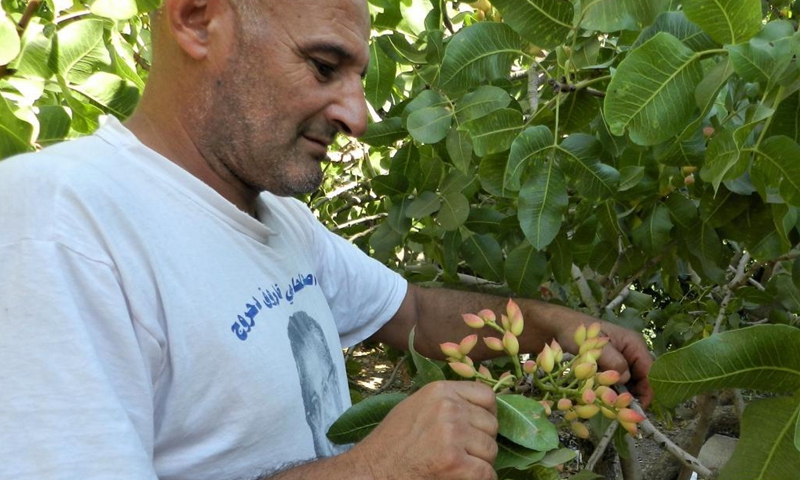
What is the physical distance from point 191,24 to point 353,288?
0.74m

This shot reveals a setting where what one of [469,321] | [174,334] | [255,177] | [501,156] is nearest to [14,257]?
[174,334]

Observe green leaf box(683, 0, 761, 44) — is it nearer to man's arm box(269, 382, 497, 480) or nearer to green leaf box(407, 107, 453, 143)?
man's arm box(269, 382, 497, 480)

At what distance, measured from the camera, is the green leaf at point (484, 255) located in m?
2.12

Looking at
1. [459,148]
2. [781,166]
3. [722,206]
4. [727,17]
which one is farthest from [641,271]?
[727,17]

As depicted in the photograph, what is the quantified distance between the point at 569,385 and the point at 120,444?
0.59 metres

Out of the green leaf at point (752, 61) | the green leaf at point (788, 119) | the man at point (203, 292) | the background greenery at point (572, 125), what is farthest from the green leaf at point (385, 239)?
the green leaf at point (752, 61)

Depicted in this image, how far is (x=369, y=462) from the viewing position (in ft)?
3.93

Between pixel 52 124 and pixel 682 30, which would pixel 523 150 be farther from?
pixel 52 124

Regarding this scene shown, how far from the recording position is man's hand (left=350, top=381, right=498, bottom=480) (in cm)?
114

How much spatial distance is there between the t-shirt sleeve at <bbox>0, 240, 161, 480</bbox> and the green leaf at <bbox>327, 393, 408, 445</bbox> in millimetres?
267

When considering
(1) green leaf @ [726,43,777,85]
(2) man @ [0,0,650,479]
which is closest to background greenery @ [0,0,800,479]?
(1) green leaf @ [726,43,777,85]

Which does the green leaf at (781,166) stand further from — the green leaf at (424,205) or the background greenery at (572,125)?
the green leaf at (424,205)

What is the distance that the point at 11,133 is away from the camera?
1429mm

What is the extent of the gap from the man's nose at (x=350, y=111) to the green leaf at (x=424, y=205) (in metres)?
0.61
